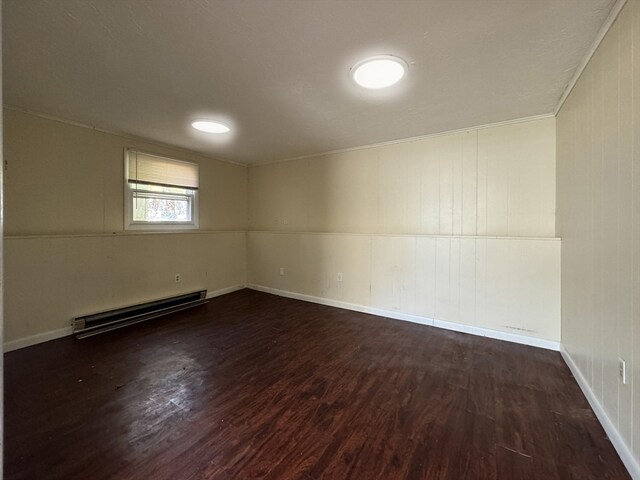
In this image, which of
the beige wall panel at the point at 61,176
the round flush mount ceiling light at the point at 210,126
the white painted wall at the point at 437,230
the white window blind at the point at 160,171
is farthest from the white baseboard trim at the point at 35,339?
the white painted wall at the point at 437,230

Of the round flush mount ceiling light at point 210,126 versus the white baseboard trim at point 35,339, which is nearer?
the white baseboard trim at point 35,339

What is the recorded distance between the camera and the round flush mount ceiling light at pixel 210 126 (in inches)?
122

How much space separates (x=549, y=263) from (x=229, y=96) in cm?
348

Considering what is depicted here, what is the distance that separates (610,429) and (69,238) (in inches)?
191

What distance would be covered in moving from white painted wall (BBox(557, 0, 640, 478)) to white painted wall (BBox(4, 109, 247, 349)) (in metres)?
4.62

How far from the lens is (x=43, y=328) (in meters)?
2.89

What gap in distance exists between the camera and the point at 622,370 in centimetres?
150

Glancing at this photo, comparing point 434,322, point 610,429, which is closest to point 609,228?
point 610,429

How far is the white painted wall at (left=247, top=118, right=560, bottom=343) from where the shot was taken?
2869 mm

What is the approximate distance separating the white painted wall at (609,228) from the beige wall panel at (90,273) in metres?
4.63

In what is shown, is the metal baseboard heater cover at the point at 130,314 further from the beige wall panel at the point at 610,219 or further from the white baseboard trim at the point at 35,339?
the beige wall panel at the point at 610,219

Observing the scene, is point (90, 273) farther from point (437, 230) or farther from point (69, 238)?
point (437, 230)

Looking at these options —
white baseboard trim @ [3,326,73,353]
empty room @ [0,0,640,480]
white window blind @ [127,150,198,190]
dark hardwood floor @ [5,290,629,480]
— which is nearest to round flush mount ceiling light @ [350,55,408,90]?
empty room @ [0,0,640,480]

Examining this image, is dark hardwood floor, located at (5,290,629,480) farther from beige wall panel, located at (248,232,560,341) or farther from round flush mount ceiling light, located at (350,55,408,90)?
round flush mount ceiling light, located at (350,55,408,90)
